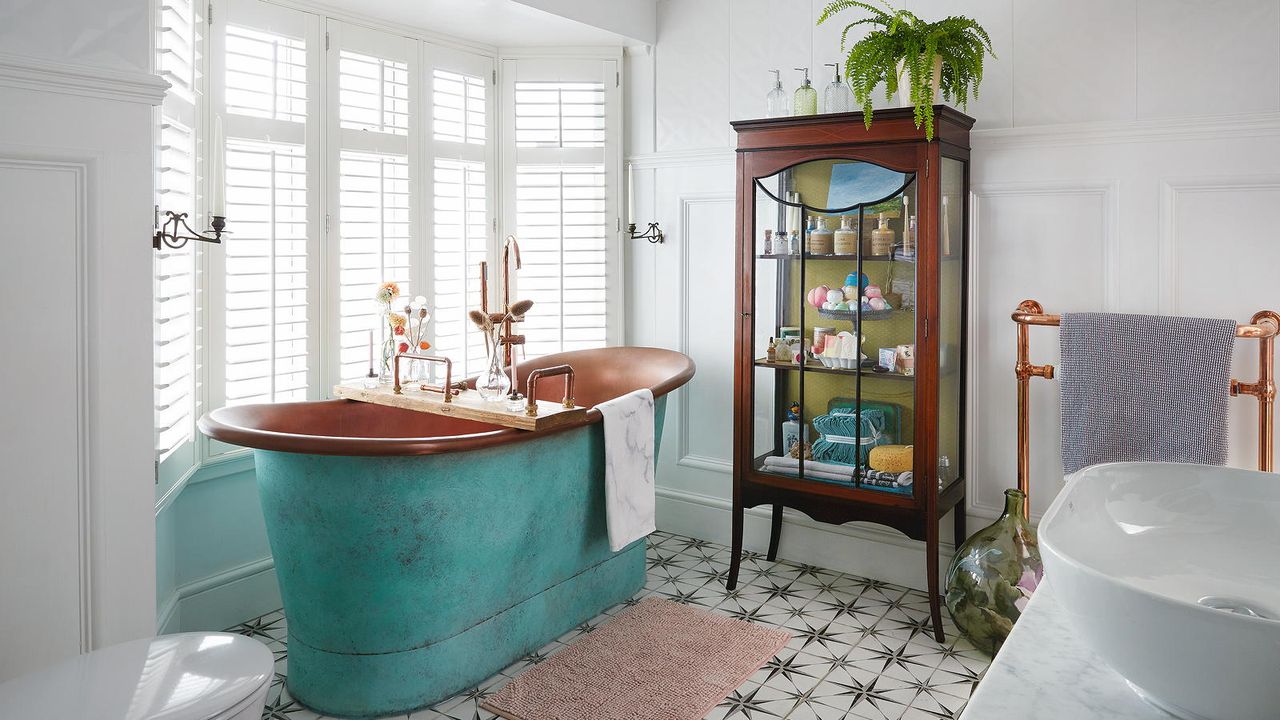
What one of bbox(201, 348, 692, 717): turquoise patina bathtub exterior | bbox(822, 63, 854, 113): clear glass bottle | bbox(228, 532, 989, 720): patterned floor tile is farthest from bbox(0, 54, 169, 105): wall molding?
bbox(822, 63, 854, 113): clear glass bottle

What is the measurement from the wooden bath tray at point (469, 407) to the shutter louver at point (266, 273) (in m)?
0.28

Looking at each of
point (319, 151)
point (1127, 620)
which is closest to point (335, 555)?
point (319, 151)

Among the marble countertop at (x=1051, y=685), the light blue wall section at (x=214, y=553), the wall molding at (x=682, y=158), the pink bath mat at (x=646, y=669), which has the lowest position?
A: the pink bath mat at (x=646, y=669)

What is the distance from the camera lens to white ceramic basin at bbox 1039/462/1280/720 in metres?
0.58

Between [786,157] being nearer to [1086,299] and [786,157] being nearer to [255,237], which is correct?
[1086,299]

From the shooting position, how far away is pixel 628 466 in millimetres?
2844

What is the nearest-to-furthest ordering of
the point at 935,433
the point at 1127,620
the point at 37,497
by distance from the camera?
1. the point at 1127,620
2. the point at 37,497
3. the point at 935,433

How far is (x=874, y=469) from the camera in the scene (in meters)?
3.00

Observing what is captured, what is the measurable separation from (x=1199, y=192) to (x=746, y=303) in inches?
58.6

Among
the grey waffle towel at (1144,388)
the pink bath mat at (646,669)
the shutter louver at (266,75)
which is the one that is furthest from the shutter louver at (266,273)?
the grey waffle towel at (1144,388)

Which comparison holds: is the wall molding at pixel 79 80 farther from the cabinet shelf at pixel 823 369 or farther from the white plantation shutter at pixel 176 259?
the cabinet shelf at pixel 823 369

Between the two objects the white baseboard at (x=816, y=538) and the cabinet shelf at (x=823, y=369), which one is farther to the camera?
the white baseboard at (x=816, y=538)

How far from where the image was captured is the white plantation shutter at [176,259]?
2.43 metres

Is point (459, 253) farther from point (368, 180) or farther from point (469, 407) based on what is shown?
point (469, 407)
